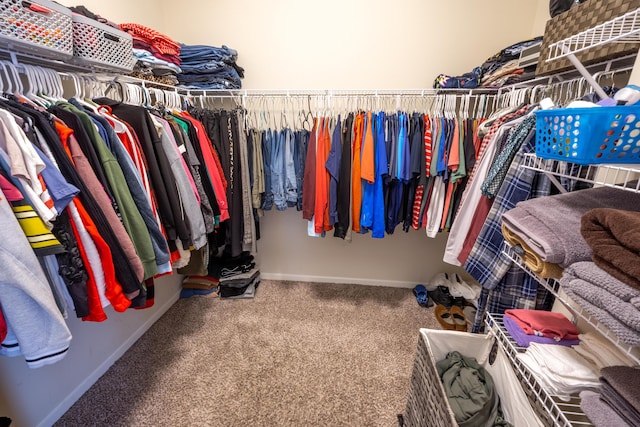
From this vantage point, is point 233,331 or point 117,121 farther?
point 233,331

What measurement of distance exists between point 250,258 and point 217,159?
44.2 inches

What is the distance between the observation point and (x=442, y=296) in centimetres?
229

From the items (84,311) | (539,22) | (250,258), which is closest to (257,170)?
(250,258)

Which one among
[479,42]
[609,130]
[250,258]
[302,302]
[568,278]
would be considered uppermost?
[479,42]

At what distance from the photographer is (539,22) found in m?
1.91

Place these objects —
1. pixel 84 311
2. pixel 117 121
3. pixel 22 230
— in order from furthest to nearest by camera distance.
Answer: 1. pixel 117 121
2. pixel 84 311
3. pixel 22 230

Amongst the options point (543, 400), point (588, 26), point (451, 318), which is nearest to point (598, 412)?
point (543, 400)

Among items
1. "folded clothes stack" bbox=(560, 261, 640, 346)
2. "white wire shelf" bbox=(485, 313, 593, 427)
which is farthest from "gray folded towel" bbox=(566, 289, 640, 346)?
"white wire shelf" bbox=(485, 313, 593, 427)

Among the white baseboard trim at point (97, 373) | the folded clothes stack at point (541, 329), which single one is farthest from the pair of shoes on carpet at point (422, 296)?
the white baseboard trim at point (97, 373)

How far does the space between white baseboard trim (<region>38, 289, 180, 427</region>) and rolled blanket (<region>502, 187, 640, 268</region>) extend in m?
2.24

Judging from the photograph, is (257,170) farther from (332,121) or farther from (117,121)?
(117,121)

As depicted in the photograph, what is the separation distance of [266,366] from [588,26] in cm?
228

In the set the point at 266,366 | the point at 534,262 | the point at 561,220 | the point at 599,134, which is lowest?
the point at 266,366

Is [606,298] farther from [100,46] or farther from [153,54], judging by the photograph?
[153,54]
